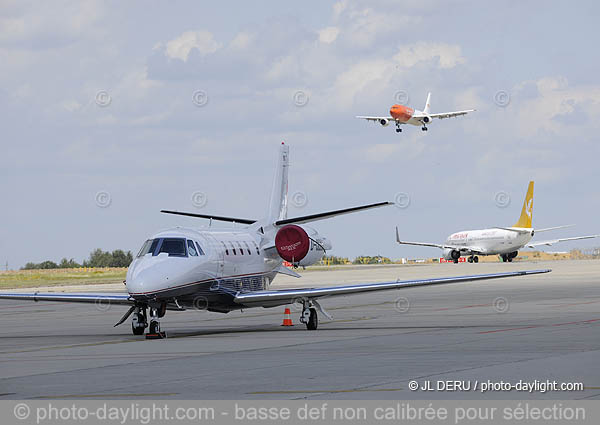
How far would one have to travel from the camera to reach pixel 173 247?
26688mm

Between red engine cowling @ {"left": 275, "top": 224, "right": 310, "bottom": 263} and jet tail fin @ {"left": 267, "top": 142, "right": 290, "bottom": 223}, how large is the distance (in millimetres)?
4103

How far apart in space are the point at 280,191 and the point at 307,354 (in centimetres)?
1727

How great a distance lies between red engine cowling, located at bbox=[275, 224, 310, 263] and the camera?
99.7ft

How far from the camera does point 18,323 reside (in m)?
34.8

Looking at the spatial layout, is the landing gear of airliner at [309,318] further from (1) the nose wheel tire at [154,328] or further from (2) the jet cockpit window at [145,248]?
(2) the jet cockpit window at [145,248]

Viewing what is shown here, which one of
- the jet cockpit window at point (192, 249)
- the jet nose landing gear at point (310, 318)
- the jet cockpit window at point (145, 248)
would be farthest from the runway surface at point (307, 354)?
the jet cockpit window at point (145, 248)

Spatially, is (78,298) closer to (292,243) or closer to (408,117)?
(292,243)

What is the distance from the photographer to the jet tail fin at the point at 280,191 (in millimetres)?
35656

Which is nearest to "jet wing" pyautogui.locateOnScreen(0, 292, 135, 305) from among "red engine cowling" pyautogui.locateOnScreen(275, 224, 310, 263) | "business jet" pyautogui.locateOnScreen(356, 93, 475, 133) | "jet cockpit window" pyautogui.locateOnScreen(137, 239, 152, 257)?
"jet cockpit window" pyautogui.locateOnScreen(137, 239, 152, 257)

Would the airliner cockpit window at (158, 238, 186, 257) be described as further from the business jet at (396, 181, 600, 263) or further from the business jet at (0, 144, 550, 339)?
the business jet at (396, 181, 600, 263)
